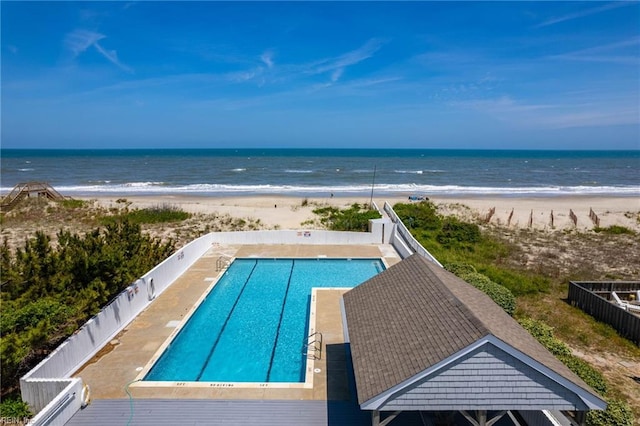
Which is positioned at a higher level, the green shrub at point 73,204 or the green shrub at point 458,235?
the green shrub at point 73,204

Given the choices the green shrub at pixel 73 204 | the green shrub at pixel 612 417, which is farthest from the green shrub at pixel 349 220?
the green shrub at pixel 73 204

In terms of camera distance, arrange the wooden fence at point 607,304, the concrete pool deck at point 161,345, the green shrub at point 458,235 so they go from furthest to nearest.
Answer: the green shrub at point 458,235 → the wooden fence at point 607,304 → the concrete pool deck at point 161,345

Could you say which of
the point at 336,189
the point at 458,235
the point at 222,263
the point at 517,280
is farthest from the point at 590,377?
the point at 336,189

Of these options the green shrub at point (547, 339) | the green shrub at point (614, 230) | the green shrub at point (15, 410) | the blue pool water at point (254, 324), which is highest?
the green shrub at point (547, 339)

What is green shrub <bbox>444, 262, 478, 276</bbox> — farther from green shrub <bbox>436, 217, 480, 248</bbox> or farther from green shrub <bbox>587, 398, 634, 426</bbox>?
green shrub <bbox>436, 217, 480, 248</bbox>

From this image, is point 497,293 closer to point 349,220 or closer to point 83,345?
point 83,345

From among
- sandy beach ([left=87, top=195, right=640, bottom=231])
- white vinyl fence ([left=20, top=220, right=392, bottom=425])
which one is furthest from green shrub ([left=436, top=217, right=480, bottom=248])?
white vinyl fence ([left=20, top=220, right=392, bottom=425])

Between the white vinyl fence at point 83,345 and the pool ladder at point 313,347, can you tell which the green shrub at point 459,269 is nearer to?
the pool ladder at point 313,347
